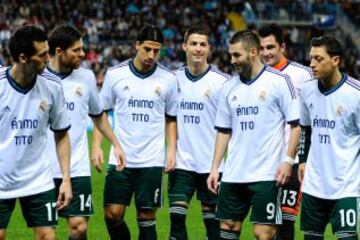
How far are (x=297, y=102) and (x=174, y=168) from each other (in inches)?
72.3

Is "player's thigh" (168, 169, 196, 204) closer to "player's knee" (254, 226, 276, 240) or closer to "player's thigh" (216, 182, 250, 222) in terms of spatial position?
"player's thigh" (216, 182, 250, 222)

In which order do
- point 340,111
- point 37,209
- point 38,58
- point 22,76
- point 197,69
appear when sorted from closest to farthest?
point 38,58
point 22,76
point 37,209
point 340,111
point 197,69

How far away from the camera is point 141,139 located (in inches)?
380

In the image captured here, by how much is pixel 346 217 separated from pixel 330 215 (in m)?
0.25

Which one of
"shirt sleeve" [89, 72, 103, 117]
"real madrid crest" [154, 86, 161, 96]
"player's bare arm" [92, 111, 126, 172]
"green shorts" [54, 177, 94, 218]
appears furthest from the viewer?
"real madrid crest" [154, 86, 161, 96]

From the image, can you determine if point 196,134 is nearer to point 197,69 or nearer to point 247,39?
point 197,69

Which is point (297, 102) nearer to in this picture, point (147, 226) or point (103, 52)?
point (147, 226)

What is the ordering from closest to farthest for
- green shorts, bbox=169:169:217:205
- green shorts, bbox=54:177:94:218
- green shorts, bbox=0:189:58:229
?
green shorts, bbox=0:189:58:229, green shorts, bbox=54:177:94:218, green shorts, bbox=169:169:217:205

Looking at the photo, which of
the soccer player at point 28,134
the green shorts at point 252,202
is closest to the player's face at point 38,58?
the soccer player at point 28,134

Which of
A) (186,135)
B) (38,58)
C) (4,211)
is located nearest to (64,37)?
(38,58)

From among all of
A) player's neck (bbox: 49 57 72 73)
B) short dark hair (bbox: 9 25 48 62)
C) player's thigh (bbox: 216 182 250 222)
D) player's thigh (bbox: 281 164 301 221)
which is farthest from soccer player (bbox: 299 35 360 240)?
player's neck (bbox: 49 57 72 73)

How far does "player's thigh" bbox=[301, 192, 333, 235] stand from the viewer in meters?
8.18

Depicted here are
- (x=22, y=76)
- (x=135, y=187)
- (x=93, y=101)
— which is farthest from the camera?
(x=135, y=187)

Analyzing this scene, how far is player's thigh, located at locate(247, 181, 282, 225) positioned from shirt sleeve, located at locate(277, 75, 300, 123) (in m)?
0.62
